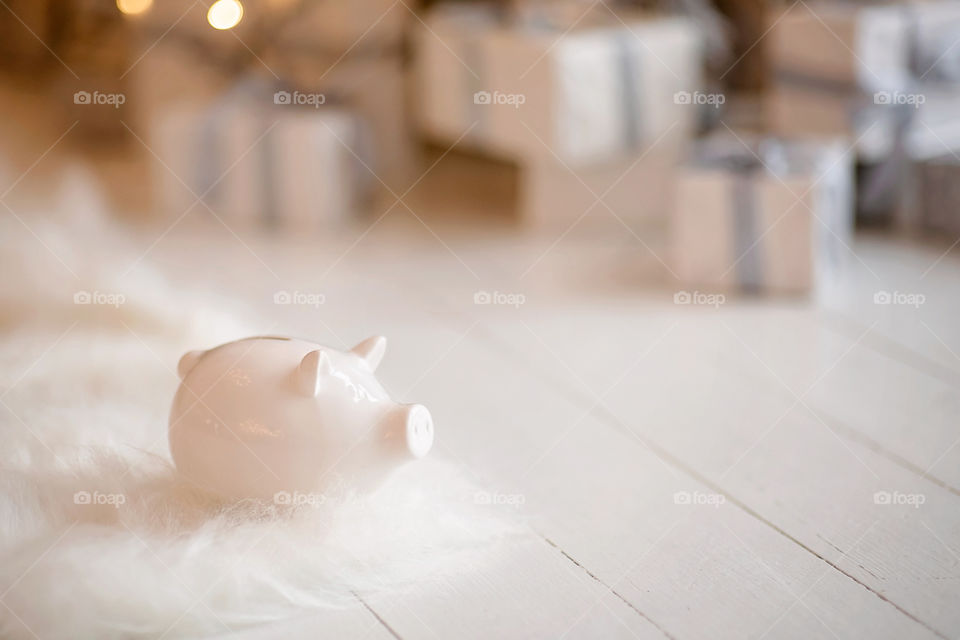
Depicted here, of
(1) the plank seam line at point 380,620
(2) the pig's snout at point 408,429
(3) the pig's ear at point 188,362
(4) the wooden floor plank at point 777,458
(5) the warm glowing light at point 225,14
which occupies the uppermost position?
(5) the warm glowing light at point 225,14

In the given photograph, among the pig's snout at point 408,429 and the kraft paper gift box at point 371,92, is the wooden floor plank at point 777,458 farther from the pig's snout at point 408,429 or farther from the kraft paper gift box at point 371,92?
the kraft paper gift box at point 371,92

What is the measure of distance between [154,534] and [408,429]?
242 millimetres

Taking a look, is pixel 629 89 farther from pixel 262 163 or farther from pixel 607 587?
pixel 607 587

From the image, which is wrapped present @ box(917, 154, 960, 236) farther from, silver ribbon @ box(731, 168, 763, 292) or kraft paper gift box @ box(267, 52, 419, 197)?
kraft paper gift box @ box(267, 52, 419, 197)

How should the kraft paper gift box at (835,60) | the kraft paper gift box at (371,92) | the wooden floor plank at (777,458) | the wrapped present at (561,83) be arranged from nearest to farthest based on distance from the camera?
the wooden floor plank at (777,458)
the kraft paper gift box at (835,60)
the wrapped present at (561,83)
the kraft paper gift box at (371,92)

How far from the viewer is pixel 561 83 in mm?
1991

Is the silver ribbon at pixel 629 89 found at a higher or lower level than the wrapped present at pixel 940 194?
higher

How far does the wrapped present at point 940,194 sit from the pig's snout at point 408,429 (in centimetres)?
129

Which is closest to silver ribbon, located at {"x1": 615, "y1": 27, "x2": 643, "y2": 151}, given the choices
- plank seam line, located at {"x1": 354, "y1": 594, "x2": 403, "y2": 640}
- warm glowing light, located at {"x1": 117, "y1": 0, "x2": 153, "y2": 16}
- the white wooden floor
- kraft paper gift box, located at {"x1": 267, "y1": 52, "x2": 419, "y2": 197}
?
the white wooden floor

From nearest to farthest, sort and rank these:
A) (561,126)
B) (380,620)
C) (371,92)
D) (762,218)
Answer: (380,620) < (762,218) < (561,126) < (371,92)

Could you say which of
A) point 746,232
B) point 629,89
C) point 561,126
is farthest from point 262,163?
point 746,232

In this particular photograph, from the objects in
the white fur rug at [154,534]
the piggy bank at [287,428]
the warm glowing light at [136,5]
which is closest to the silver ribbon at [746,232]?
the white fur rug at [154,534]

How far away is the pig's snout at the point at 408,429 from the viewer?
1.00 meters

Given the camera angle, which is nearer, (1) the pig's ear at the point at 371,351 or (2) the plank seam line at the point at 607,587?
(2) the plank seam line at the point at 607,587
